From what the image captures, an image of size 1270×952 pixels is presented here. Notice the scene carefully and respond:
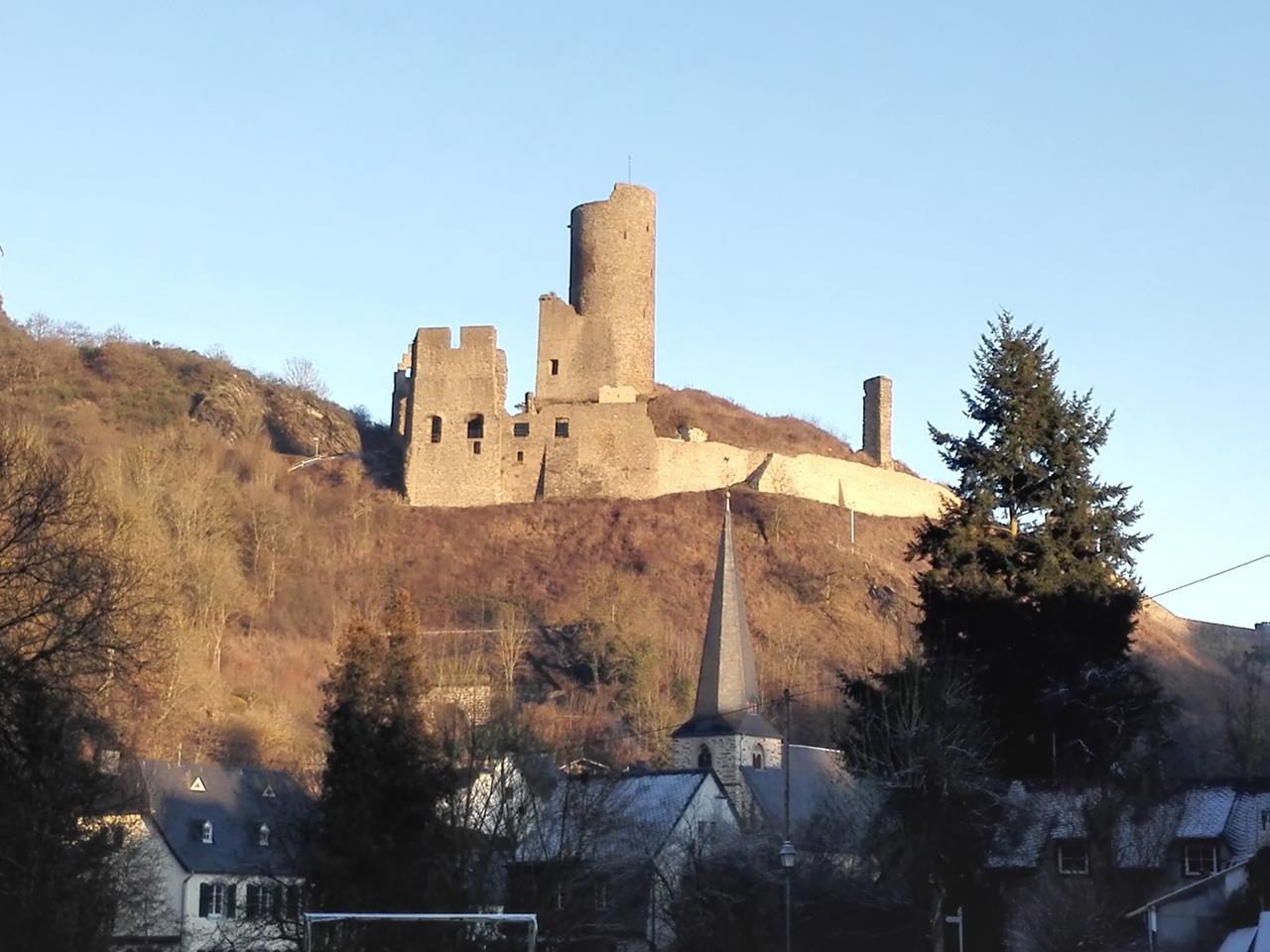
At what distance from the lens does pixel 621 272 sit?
87.8m

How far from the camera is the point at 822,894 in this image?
38750 mm

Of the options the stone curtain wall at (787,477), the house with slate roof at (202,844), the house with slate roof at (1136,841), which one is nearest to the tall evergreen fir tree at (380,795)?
the house with slate roof at (202,844)

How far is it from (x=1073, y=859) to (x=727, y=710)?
55.2 ft

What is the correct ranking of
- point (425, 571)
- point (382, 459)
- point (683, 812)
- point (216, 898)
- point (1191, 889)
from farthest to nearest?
1. point (382, 459)
2. point (425, 571)
3. point (216, 898)
4. point (683, 812)
5. point (1191, 889)

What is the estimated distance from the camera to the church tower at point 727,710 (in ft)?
169

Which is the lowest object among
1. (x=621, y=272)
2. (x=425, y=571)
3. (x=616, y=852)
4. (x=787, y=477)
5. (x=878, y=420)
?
(x=616, y=852)

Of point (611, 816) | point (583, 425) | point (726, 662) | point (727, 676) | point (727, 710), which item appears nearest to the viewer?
point (611, 816)

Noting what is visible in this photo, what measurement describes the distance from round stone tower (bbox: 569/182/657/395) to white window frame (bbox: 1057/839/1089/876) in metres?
51.4

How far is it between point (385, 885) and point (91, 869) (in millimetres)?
5539

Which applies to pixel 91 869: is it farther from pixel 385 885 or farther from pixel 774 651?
pixel 774 651

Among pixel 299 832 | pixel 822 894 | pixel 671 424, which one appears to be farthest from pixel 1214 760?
pixel 671 424

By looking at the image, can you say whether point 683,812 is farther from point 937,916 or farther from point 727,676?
point 937,916

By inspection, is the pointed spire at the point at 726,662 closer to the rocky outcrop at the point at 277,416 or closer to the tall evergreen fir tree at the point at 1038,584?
the tall evergreen fir tree at the point at 1038,584

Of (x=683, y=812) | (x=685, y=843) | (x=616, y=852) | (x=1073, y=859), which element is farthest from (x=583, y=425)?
(x=1073, y=859)
